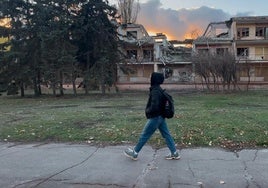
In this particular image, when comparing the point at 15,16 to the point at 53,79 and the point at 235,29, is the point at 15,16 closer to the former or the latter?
the point at 53,79

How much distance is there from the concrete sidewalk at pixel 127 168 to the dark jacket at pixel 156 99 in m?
0.93

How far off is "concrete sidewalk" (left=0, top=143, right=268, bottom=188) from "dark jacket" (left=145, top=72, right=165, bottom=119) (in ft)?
3.06

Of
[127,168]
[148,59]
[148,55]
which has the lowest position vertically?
[127,168]

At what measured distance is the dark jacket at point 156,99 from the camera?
6.68m

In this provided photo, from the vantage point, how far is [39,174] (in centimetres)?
600

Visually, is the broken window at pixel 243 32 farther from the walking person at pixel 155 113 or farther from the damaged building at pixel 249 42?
the walking person at pixel 155 113

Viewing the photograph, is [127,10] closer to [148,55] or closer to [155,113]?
[148,55]

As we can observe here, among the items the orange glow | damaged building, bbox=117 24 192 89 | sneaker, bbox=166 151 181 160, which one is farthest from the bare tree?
sneaker, bbox=166 151 181 160

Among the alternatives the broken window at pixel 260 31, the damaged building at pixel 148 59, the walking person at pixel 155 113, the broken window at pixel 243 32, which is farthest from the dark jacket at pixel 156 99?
the broken window at pixel 260 31

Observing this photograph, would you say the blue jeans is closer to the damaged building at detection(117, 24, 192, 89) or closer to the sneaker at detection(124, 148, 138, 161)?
the sneaker at detection(124, 148, 138, 161)

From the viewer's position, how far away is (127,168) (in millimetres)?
6242

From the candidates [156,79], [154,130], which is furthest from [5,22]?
[154,130]

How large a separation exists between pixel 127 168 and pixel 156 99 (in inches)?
56.3

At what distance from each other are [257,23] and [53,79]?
38408 mm
